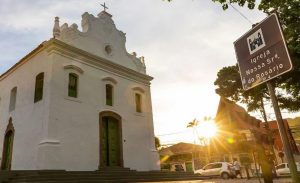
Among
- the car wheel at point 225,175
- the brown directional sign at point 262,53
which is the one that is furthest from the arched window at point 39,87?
the car wheel at point 225,175

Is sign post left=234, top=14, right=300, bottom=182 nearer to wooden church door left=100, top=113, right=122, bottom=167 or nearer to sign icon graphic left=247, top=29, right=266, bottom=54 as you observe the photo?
sign icon graphic left=247, top=29, right=266, bottom=54

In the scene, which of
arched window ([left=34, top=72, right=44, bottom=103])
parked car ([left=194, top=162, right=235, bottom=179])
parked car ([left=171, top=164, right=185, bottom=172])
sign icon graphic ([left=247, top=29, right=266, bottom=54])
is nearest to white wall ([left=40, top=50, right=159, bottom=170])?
arched window ([left=34, top=72, right=44, bottom=103])

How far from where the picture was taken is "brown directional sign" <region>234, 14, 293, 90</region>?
11.2 ft

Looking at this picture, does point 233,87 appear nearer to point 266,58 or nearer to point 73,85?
point 73,85

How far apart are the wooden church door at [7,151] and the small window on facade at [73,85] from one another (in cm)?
503

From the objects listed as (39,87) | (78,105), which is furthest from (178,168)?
(39,87)

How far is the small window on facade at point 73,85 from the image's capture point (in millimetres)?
15744

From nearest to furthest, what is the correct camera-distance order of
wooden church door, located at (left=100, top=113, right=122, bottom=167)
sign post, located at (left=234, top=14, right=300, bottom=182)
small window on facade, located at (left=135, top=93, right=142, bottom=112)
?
sign post, located at (left=234, top=14, right=300, bottom=182), wooden church door, located at (left=100, top=113, right=122, bottom=167), small window on facade, located at (left=135, top=93, right=142, bottom=112)

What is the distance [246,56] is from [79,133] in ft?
42.1

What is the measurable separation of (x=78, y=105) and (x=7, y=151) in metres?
5.81

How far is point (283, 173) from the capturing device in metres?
26.2

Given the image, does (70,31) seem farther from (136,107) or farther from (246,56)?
(246,56)

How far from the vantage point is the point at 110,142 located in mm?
16938

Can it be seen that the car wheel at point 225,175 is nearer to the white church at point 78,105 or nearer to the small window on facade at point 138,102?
the white church at point 78,105
